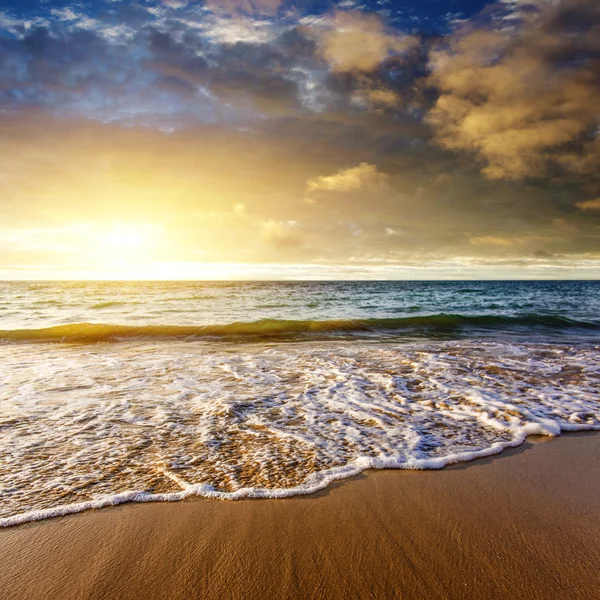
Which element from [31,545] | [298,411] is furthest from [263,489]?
[298,411]

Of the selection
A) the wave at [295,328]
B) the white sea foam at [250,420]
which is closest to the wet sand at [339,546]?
the white sea foam at [250,420]

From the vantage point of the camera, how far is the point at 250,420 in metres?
5.00

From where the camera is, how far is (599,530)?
2.70 meters

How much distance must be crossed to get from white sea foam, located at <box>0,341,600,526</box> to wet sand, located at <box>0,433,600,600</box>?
276 mm

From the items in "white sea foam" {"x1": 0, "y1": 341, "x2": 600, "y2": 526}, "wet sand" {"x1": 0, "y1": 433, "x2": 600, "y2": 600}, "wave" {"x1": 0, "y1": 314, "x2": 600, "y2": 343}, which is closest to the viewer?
"wet sand" {"x1": 0, "y1": 433, "x2": 600, "y2": 600}

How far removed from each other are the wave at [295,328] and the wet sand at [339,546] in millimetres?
11125

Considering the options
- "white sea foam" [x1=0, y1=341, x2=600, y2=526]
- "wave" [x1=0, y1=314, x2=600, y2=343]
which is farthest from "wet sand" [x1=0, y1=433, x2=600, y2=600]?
"wave" [x1=0, y1=314, x2=600, y2=343]

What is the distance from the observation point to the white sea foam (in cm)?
337

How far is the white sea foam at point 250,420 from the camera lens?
3.37 meters

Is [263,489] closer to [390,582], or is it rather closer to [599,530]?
[390,582]

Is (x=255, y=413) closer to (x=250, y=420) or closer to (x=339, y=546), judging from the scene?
(x=250, y=420)

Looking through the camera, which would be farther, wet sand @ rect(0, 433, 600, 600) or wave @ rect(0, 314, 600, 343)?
wave @ rect(0, 314, 600, 343)

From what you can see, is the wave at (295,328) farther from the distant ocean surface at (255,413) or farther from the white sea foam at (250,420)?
the white sea foam at (250,420)

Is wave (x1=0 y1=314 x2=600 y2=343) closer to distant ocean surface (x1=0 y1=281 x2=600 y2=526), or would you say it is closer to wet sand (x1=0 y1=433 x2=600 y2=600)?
distant ocean surface (x1=0 y1=281 x2=600 y2=526)
